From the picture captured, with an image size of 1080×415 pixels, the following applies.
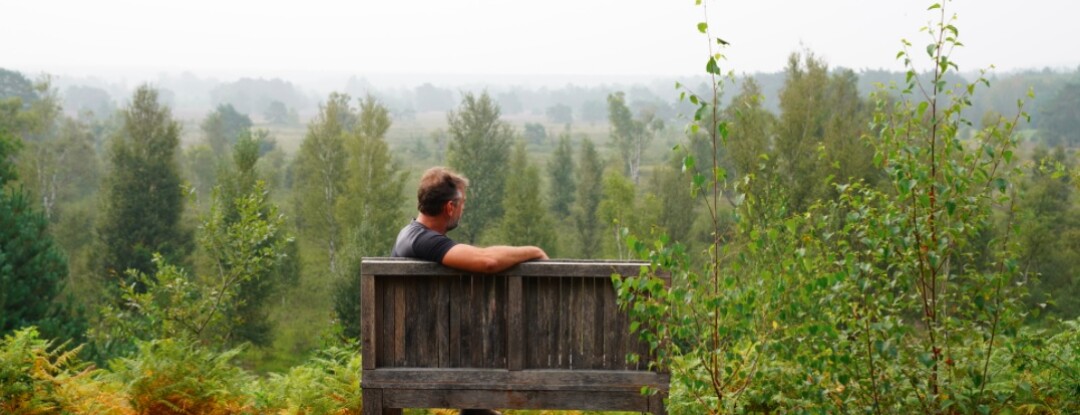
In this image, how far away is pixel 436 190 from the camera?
5887 millimetres

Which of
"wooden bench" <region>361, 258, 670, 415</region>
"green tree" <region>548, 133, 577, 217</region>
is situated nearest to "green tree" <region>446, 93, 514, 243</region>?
"green tree" <region>548, 133, 577, 217</region>

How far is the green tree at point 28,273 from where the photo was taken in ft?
83.4

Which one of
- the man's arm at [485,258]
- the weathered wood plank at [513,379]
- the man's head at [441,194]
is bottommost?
the weathered wood plank at [513,379]

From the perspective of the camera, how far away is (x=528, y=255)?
17.5 feet

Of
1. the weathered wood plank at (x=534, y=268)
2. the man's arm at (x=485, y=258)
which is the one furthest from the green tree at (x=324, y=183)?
the man's arm at (x=485, y=258)

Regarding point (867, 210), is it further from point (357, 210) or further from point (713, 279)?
point (357, 210)

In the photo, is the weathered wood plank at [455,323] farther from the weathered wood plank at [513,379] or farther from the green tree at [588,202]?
the green tree at [588,202]

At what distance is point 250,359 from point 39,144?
36.5 m

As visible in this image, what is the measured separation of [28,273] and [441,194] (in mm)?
24930

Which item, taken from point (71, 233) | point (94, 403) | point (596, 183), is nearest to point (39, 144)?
point (71, 233)

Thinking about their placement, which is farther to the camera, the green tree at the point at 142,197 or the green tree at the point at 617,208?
the green tree at the point at 617,208

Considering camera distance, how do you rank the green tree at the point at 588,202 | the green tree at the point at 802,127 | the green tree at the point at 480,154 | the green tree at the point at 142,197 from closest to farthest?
1. the green tree at the point at 802,127
2. the green tree at the point at 142,197
3. the green tree at the point at 480,154
4. the green tree at the point at 588,202

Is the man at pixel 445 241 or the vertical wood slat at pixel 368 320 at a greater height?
the man at pixel 445 241

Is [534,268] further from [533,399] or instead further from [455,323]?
[533,399]
